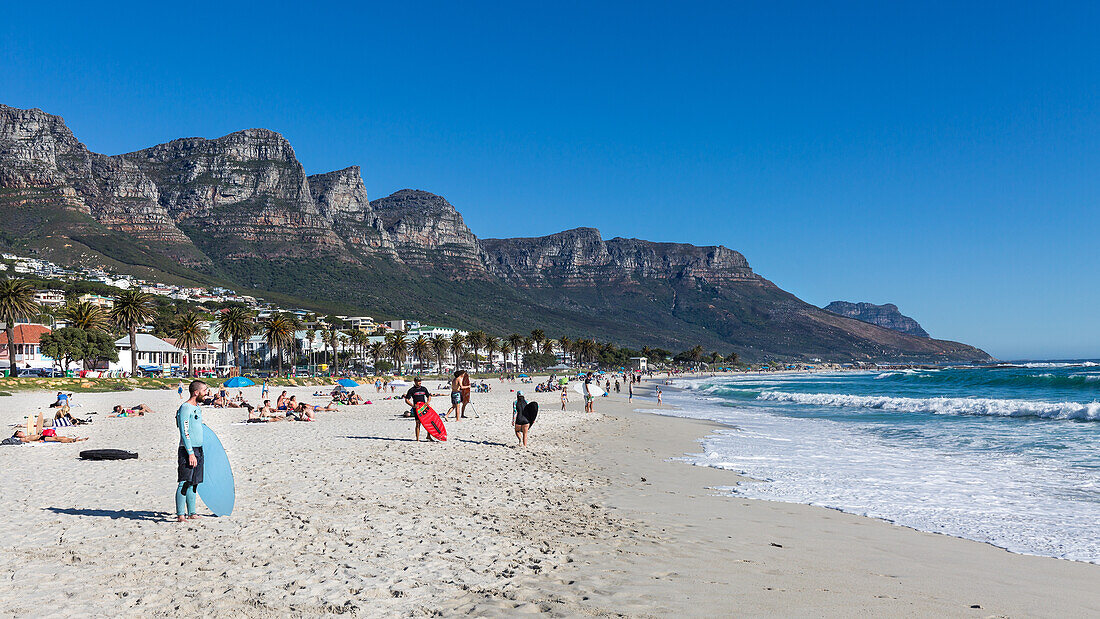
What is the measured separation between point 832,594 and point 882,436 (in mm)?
19799

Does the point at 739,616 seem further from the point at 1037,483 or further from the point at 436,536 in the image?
the point at 1037,483

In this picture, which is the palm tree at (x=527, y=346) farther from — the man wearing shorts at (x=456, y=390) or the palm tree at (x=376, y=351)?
the man wearing shorts at (x=456, y=390)

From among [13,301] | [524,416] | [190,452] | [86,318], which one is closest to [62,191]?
[86,318]

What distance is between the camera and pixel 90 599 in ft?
17.0

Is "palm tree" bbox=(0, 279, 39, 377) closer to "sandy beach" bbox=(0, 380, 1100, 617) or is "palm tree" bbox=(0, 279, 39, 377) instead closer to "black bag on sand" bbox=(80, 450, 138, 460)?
"black bag on sand" bbox=(80, 450, 138, 460)

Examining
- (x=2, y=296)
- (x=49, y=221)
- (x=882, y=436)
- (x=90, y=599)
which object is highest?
(x=49, y=221)

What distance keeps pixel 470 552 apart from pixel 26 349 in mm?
85945

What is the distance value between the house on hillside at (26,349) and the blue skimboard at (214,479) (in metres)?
79.0

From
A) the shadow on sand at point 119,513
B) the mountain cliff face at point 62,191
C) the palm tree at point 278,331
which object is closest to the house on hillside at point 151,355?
the palm tree at point 278,331

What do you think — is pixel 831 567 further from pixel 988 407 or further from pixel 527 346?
pixel 527 346

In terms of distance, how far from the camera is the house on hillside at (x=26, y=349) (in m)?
70.0

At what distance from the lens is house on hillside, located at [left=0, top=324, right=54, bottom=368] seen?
70000 mm

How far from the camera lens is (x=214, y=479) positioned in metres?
8.06

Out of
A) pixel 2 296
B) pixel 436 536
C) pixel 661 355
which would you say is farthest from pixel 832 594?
pixel 661 355
